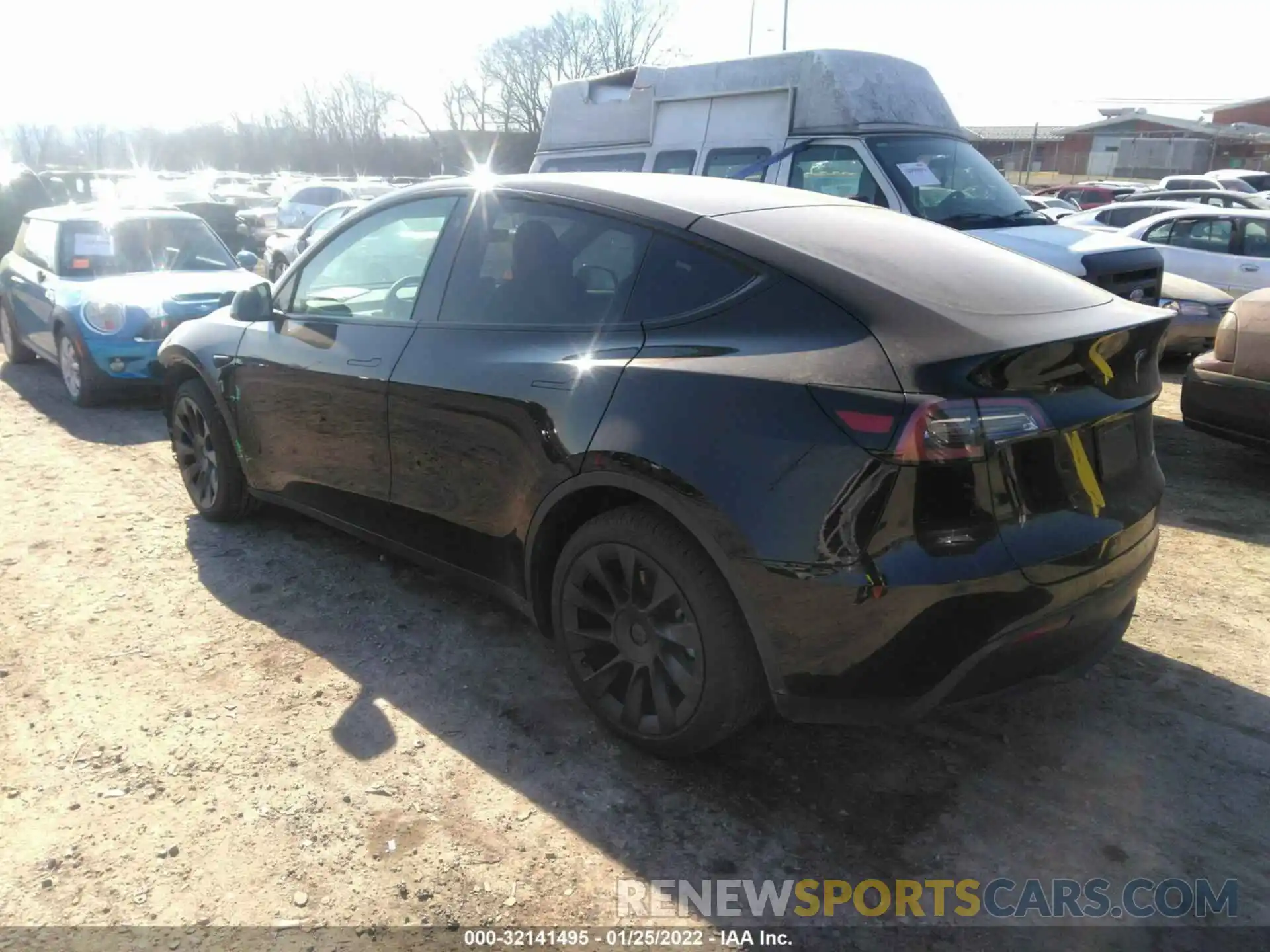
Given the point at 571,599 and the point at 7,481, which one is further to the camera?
the point at 7,481

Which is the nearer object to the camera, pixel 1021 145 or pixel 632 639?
pixel 632 639

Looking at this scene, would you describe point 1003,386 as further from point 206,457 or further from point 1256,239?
point 1256,239

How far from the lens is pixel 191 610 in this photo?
3.91 metres

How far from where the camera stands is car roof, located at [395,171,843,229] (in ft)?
9.54

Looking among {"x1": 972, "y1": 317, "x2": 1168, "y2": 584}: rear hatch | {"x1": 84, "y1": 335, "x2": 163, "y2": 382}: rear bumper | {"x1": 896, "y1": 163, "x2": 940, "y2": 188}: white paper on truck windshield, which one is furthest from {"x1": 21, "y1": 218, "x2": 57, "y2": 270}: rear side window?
{"x1": 972, "y1": 317, "x2": 1168, "y2": 584}: rear hatch

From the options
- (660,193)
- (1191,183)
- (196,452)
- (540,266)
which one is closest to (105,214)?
(196,452)

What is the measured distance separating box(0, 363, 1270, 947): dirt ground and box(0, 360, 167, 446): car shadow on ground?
9.18 ft

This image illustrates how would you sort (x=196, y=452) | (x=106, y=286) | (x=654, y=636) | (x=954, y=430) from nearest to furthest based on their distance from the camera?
(x=954, y=430), (x=654, y=636), (x=196, y=452), (x=106, y=286)

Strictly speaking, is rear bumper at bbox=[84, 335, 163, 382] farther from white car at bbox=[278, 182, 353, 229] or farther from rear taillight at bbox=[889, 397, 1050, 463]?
white car at bbox=[278, 182, 353, 229]

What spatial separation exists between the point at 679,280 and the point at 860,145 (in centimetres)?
490

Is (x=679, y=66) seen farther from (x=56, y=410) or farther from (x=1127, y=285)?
(x=56, y=410)

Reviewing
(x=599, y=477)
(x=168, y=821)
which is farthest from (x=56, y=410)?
(x=599, y=477)

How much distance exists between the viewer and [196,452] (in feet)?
15.9

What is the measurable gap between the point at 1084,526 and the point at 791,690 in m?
0.89
